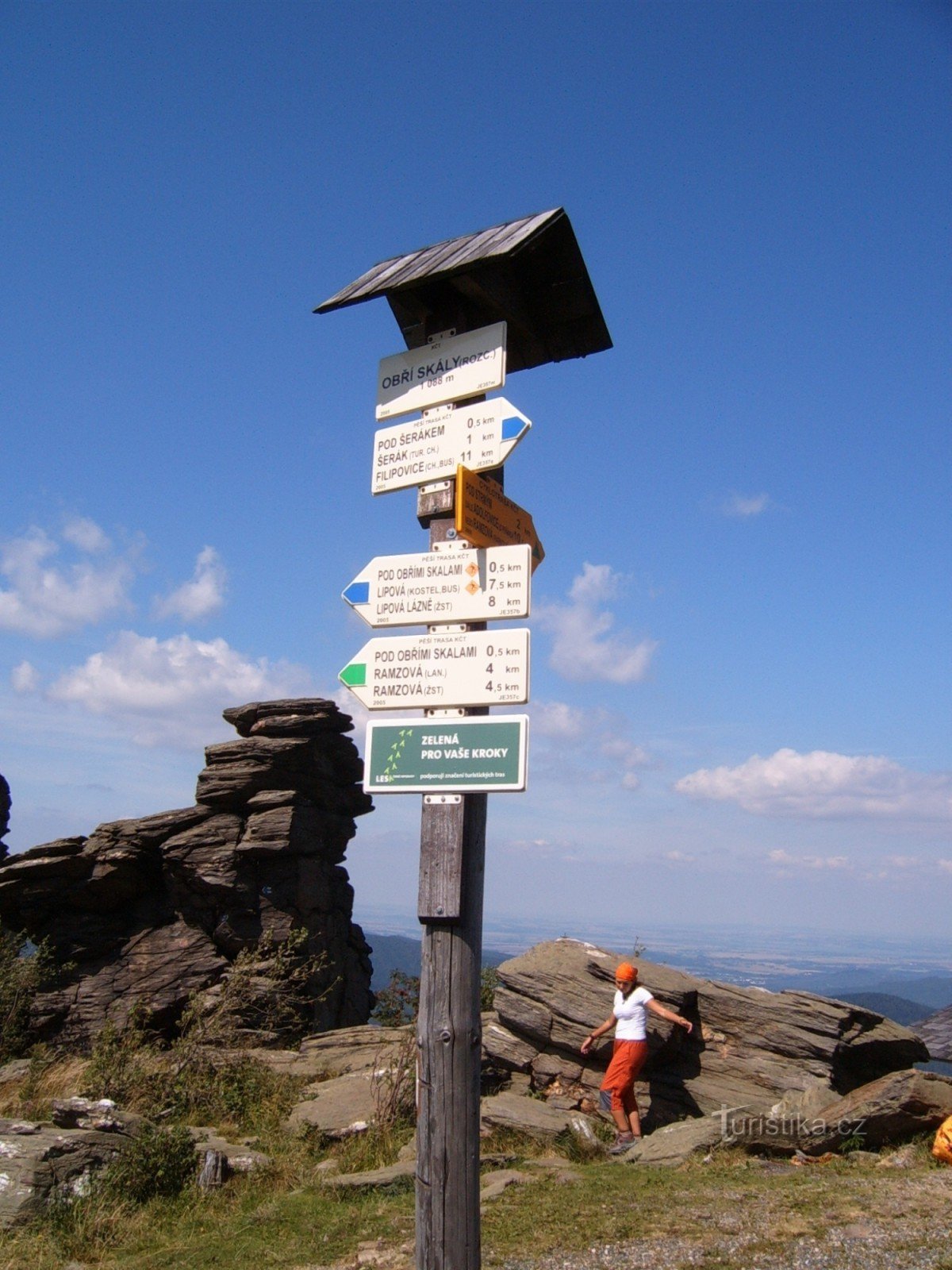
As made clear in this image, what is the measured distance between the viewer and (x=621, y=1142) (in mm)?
11047

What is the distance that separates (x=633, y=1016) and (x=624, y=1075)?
77 cm

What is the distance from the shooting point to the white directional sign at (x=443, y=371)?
6445 mm

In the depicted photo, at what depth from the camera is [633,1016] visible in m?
12.3

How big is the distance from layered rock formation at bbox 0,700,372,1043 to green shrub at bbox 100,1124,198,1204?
34.3 feet

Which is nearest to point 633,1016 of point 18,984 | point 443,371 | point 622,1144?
point 622,1144

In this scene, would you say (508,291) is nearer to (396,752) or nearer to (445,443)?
(445,443)

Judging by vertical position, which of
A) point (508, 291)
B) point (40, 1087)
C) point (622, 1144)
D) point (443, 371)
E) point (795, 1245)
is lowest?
point (40, 1087)

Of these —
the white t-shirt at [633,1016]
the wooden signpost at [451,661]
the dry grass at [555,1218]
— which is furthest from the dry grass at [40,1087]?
the wooden signpost at [451,661]

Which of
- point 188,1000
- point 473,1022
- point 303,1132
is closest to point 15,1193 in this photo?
point 303,1132

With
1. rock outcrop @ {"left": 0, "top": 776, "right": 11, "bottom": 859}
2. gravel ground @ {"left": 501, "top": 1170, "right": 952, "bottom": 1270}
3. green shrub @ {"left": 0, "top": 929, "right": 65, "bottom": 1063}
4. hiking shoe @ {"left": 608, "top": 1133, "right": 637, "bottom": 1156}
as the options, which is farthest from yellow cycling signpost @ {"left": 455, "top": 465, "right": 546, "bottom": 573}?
rock outcrop @ {"left": 0, "top": 776, "right": 11, "bottom": 859}

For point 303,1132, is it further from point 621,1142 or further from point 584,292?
point 584,292

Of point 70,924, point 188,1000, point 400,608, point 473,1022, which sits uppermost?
point 400,608

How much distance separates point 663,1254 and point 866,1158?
4039mm

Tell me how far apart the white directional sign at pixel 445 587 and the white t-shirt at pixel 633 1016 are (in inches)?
329
